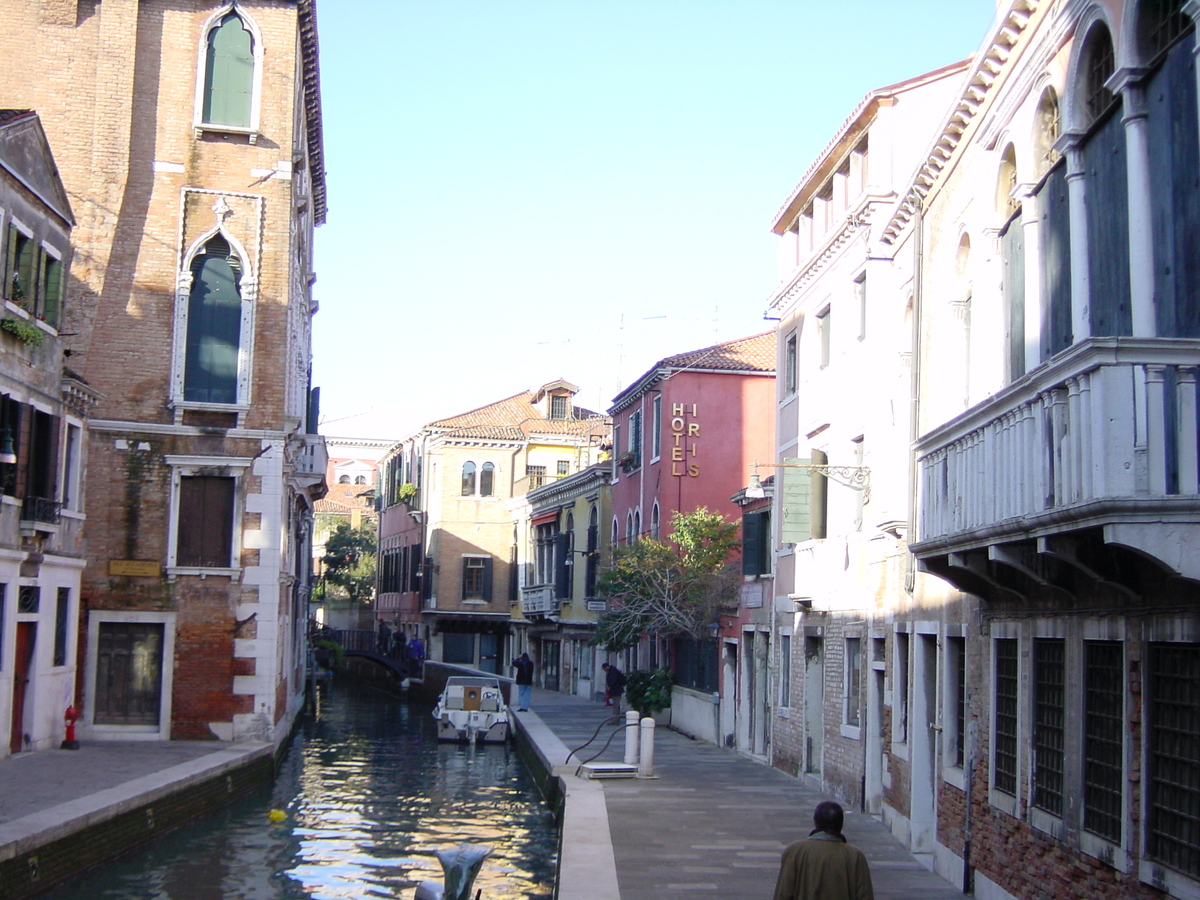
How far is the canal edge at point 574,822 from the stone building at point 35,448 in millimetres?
6985

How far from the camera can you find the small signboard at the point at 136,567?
2041 centimetres

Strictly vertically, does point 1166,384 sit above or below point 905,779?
above

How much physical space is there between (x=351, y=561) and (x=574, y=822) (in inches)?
1931

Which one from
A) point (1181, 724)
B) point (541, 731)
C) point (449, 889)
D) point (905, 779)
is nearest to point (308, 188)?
point (541, 731)

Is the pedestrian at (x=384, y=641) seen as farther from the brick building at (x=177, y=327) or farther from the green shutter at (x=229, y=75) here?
the green shutter at (x=229, y=75)

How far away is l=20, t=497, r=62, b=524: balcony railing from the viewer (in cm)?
1736

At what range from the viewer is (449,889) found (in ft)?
31.3

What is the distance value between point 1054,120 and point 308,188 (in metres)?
19.9

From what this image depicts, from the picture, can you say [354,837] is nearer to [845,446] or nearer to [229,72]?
[845,446]

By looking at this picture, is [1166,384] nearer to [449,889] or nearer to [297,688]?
[449,889]

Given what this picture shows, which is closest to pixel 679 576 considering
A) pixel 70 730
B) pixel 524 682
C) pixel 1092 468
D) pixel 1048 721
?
pixel 524 682

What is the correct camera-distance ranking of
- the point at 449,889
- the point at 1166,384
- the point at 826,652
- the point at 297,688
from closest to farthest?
1. the point at 1166,384
2. the point at 449,889
3. the point at 826,652
4. the point at 297,688

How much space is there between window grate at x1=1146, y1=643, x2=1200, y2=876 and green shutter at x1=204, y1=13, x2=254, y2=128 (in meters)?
17.7

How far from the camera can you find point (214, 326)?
2112 centimetres
